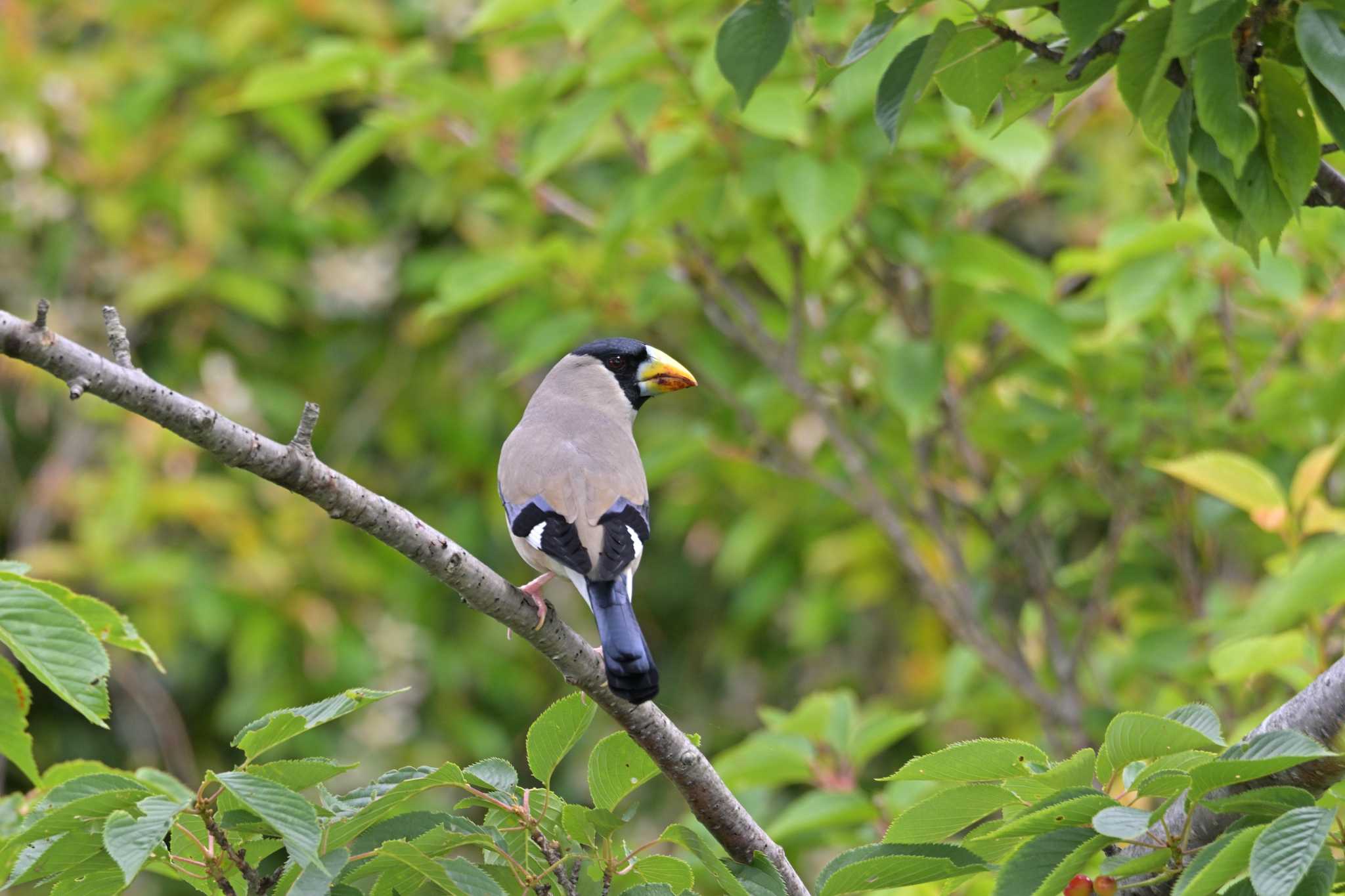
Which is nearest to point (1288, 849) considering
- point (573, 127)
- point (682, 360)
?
point (573, 127)

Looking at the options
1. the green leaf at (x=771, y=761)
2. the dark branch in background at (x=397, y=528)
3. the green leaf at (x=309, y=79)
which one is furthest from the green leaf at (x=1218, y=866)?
the green leaf at (x=309, y=79)

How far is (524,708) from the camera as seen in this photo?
23.7 feet

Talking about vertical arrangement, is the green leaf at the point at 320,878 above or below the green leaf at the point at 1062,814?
below

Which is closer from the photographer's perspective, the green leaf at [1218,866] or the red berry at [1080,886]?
the green leaf at [1218,866]

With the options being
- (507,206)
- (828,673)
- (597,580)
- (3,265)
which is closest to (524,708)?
(828,673)

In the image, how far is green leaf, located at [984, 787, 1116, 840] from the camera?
Result: 1.71m

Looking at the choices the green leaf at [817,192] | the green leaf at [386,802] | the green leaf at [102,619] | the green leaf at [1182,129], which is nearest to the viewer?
the green leaf at [386,802]

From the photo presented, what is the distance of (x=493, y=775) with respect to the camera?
2.04 m

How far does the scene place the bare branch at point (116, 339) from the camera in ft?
5.93

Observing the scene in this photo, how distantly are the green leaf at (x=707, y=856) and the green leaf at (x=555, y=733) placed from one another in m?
0.20

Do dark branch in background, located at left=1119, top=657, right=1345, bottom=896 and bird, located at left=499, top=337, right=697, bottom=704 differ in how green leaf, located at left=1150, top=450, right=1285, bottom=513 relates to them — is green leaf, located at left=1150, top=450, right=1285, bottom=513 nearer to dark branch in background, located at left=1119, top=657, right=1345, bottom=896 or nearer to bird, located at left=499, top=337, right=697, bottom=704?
bird, located at left=499, top=337, right=697, bottom=704

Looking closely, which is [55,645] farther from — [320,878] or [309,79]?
[309,79]

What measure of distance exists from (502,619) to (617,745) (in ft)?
0.84

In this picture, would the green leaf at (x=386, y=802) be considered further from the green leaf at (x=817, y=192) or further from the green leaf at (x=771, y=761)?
the green leaf at (x=817, y=192)
